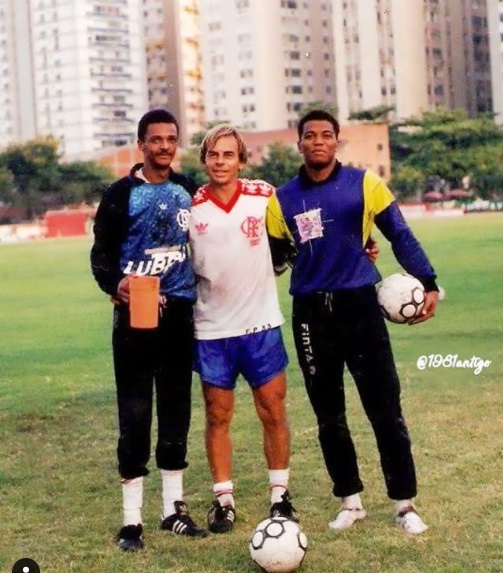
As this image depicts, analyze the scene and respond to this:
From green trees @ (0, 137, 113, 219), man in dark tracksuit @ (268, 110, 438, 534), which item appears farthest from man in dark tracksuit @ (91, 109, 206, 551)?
green trees @ (0, 137, 113, 219)

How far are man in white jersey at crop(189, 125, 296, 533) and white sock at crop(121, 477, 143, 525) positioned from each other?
0.34 metres

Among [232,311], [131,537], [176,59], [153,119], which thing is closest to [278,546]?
[131,537]

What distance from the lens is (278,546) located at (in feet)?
13.6

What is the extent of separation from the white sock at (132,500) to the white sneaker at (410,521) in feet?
3.67

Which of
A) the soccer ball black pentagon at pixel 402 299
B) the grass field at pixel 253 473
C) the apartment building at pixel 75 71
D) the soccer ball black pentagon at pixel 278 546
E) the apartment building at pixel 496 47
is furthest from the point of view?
the apartment building at pixel 496 47

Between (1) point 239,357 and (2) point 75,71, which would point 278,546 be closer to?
(1) point 239,357

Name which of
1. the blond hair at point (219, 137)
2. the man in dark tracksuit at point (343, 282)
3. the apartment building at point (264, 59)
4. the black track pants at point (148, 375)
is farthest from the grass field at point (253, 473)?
the apartment building at point (264, 59)

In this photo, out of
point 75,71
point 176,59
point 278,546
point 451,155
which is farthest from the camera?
Answer: point 176,59

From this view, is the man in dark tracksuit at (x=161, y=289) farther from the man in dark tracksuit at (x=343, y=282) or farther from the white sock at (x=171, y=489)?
the man in dark tracksuit at (x=343, y=282)

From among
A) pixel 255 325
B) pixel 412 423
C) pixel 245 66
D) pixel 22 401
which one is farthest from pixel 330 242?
pixel 245 66

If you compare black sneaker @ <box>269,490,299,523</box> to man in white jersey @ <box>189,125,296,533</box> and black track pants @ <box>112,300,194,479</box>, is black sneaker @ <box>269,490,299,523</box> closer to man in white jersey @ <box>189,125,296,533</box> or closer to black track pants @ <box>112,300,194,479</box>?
man in white jersey @ <box>189,125,296,533</box>

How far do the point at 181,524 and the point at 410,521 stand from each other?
0.99m

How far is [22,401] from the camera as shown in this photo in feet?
29.4

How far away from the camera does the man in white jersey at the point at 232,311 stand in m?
4.67
